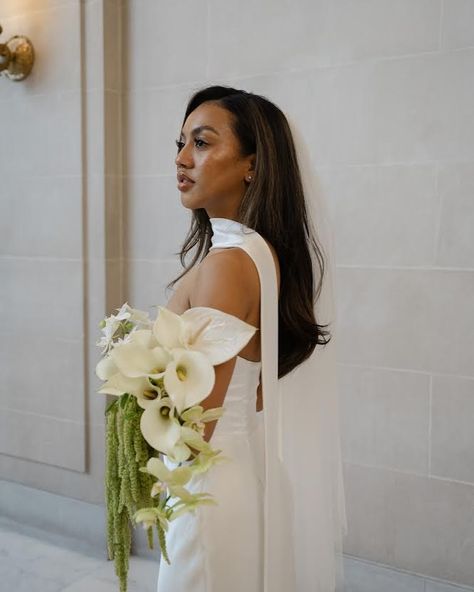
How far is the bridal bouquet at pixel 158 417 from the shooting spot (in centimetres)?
99

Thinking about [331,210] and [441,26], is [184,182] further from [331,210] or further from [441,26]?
[441,26]

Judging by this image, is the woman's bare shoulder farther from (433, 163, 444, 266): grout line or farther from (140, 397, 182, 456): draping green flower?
(433, 163, 444, 266): grout line

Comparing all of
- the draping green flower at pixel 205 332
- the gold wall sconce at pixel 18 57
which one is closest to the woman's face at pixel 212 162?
the draping green flower at pixel 205 332

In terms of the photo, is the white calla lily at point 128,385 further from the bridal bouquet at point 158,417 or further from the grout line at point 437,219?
the grout line at point 437,219

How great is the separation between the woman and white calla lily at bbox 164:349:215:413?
30 cm

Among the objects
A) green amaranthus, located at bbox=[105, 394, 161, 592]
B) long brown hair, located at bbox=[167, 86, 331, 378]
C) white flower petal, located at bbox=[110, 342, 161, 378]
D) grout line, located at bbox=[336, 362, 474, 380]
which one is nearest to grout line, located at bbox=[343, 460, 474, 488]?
grout line, located at bbox=[336, 362, 474, 380]

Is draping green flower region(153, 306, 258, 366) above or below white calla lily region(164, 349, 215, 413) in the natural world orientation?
above

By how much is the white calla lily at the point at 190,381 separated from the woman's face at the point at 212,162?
574mm

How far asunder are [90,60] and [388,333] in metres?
1.63

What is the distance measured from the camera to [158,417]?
103 centimetres

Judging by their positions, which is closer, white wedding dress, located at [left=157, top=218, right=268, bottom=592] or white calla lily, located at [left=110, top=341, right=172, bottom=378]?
white calla lily, located at [left=110, top=341, right=172, bottom=378]

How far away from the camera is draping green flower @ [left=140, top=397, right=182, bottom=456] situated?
1.00 meters

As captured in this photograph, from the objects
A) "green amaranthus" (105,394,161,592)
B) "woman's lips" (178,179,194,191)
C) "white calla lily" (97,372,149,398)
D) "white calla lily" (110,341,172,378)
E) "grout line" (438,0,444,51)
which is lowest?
"green amaranthus" (105,394,161,592)

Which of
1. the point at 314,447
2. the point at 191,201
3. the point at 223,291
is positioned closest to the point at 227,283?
the point at 223,291
